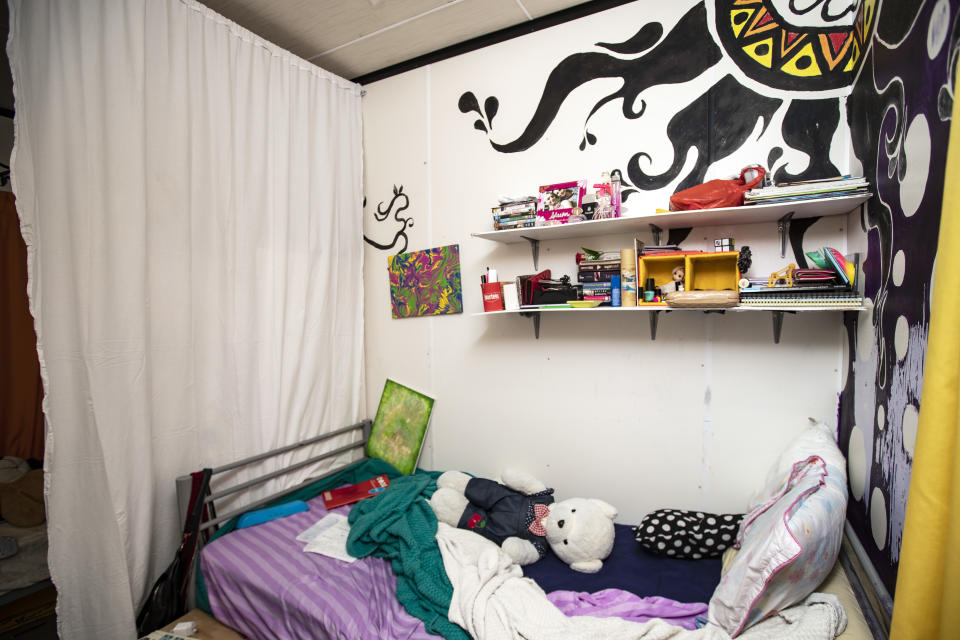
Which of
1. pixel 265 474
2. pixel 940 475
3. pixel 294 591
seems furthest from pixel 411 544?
pixel 940 475

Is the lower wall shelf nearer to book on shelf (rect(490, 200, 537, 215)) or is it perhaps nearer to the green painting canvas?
book on shelf (rect(490, 200, 537, 215))

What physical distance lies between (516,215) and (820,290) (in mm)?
1216

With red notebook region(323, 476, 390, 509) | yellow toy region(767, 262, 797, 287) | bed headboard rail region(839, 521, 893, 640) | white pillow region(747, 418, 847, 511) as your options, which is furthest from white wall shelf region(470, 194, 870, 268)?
red notebook region(323, 476, 390, 509)

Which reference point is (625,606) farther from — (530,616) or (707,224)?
(707,224)

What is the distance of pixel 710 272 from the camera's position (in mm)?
1830

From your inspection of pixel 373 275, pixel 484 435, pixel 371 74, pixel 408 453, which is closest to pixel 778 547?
pixel 484 435

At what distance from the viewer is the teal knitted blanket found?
151 cm

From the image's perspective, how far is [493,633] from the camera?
4.40ft

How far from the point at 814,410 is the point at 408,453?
199 cm

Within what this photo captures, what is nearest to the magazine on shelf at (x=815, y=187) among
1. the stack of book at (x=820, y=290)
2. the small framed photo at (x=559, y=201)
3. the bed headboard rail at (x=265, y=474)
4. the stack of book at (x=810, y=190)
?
the stack of book at (x=810, y=190)

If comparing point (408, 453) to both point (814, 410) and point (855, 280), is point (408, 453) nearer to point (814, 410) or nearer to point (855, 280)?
point (814, 410)

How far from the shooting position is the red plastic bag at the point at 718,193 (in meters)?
1.68

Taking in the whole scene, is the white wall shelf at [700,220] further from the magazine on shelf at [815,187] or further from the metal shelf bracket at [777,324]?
the metal shelf bracket at [777,324]

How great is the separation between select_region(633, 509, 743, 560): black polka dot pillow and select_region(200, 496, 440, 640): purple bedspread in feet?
3.04
